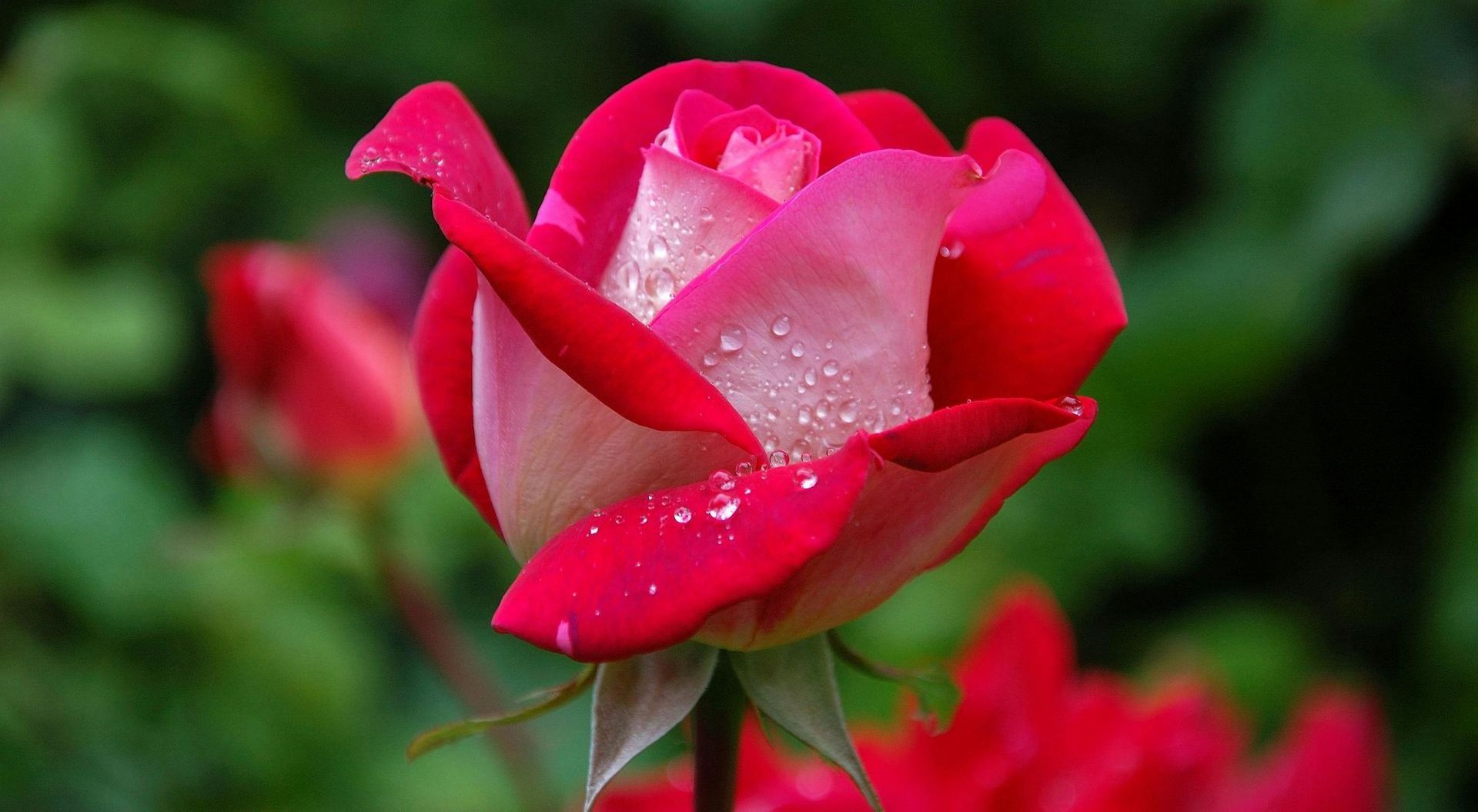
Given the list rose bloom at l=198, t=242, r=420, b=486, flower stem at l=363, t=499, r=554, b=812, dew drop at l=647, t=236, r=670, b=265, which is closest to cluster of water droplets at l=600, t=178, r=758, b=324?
dew drop at l=647, t=236, r=670, b=265

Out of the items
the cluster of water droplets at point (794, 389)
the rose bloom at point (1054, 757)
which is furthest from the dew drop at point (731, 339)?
the rose bloom at point (1054, 757)

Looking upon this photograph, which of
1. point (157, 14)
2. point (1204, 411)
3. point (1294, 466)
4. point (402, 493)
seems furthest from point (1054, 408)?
point (157, 14)

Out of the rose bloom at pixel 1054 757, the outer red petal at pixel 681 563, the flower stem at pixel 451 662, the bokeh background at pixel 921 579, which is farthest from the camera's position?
A: the bokeh background at pixel 921 579

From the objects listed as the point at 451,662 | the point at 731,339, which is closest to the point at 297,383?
the point at 451,662

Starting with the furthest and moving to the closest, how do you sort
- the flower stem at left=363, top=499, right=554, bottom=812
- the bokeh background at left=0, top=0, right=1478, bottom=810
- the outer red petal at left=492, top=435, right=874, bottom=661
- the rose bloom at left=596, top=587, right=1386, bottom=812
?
the bokeh background at left=0, top=0, right=1478, bottom=810
the flower stem at left=363, top=499, right=554, bottom=812
the rose bloom at left=596, top=587, right=1386, bottom=812
the outer red petal at left=492, top=435, right=874, bottom=661

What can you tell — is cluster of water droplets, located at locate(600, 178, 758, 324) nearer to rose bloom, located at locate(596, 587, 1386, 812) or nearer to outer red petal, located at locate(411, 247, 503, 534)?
outer red petal, located at locate(411, 247, 503, 534)

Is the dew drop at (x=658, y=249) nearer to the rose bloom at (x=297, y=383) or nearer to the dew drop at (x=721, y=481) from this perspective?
the dew drop at (x=721, y=481)

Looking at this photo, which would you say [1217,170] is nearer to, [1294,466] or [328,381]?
[1294,466]
